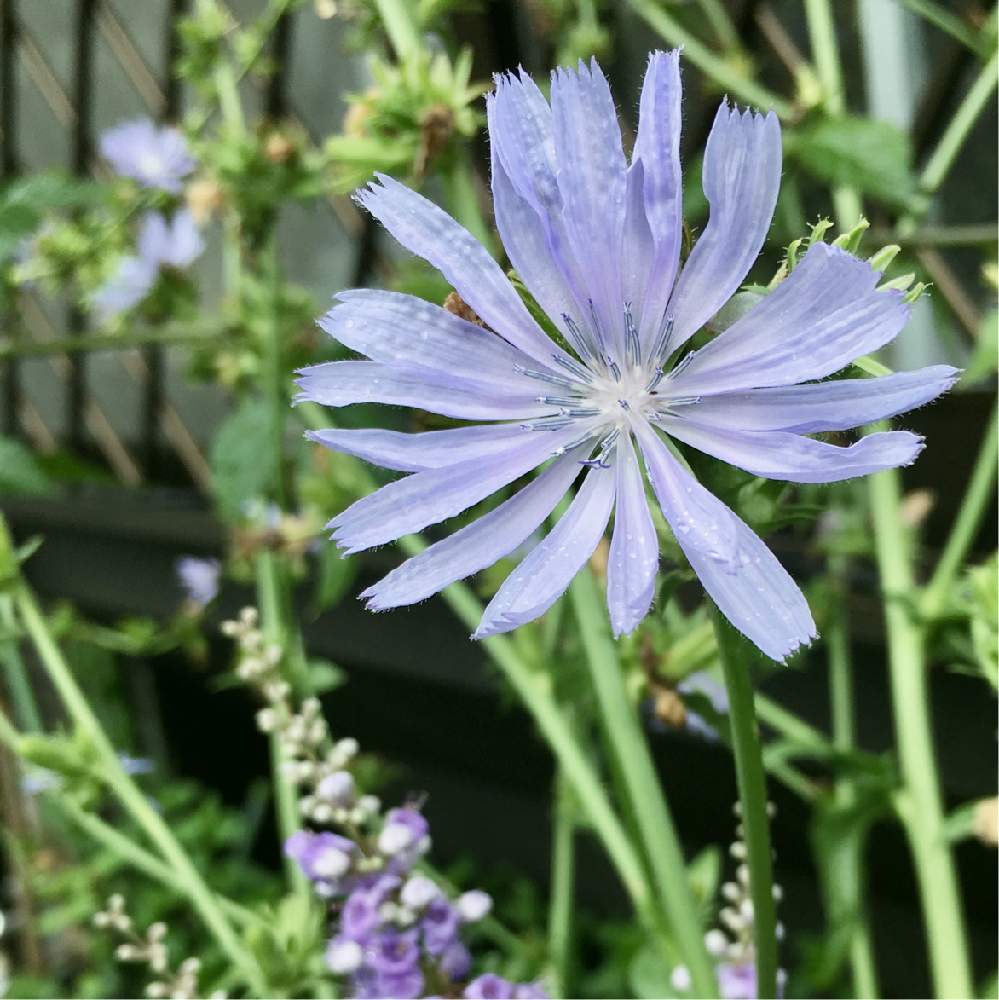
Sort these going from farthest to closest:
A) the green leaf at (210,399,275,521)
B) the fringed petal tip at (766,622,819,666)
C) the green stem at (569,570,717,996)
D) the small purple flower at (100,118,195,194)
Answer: the small purple flower at (100,118,195,194) < the green leaf at (210,399,275,521) < the green stem at (569,570,717,996) < the fringed petal tip at (766,622,819,666)

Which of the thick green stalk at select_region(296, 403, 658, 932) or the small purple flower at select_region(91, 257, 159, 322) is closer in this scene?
the thick green stalk at select_region(296, 403, 658, 932)

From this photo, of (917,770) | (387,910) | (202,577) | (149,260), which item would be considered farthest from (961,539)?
(202,577)

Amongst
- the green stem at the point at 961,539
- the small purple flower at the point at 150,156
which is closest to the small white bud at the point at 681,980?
the green stem at the point at 961,539

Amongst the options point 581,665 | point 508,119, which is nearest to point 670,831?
point 581,665

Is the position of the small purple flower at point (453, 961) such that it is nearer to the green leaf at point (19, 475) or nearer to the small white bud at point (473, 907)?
the small white bud at point (473, 907)

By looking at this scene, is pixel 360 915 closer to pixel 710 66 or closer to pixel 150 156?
pixel 710 66

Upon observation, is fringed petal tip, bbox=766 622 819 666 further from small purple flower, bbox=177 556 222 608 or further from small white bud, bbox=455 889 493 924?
small purple flower, bbox=177 556 222 608

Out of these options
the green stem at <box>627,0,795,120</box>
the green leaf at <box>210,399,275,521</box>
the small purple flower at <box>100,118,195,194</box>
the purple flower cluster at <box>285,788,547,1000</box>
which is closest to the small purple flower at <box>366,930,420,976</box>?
the purple flower cluster at <box>285,788,547,1000</box>
